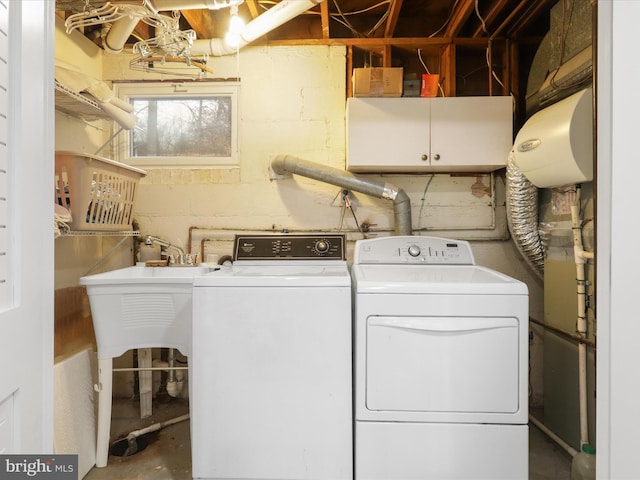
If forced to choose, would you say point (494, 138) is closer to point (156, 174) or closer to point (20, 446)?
point (156, 174)

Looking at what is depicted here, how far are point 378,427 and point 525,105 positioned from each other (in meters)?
2.20

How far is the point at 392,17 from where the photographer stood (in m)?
2.37

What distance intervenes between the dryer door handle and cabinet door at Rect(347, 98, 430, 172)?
3.67 ft

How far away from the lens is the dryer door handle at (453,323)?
1534mm

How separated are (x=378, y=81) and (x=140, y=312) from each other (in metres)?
1.83

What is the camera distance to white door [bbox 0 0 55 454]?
732 mm

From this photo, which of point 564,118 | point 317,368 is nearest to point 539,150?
point 564,118

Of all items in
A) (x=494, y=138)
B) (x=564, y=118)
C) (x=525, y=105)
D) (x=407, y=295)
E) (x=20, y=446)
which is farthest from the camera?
(x=525, y=105)

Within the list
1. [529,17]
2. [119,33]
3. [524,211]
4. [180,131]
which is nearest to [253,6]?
[119,33]

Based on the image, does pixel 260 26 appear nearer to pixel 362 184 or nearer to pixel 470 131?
pixel 362 184

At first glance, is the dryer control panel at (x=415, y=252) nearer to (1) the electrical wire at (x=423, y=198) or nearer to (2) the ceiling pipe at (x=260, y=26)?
(1) the electrical wire at (x=423, y=198)

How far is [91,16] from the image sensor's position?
185 cm

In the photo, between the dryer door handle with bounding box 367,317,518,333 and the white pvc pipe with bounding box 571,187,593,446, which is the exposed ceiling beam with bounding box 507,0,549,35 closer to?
the white pvc pipe with bounding box 571,187,593,446

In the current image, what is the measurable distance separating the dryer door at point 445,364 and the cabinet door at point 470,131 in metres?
Answer: 1.16
